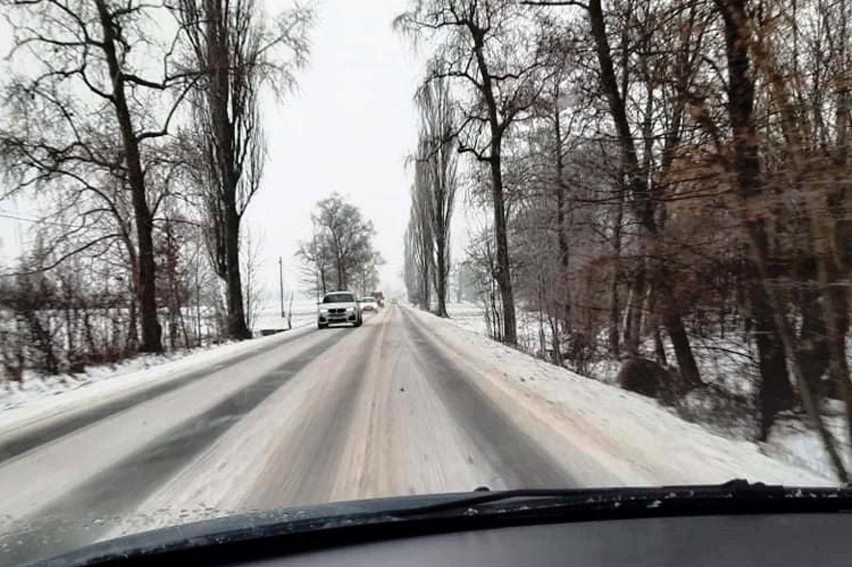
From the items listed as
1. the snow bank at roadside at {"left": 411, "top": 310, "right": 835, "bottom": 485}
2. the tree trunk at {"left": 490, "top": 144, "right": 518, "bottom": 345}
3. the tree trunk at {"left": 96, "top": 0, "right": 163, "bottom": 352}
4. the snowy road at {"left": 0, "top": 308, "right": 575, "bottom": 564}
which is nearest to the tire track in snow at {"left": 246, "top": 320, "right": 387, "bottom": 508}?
the snowy road at {"left": 0, "top": 308, "right": 575, "bottom": 564}

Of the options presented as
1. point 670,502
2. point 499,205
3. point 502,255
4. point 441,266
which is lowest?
point 670,502

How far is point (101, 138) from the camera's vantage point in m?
15.3

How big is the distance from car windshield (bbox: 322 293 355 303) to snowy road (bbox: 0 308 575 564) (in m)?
19.3

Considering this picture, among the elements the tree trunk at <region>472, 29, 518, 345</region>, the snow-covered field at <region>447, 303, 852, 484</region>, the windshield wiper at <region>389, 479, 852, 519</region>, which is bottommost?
the snow-covered field at <region>447, 303, 852, 484</region>

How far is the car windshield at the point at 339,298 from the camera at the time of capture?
92.8 ft

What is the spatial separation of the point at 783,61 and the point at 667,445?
3.71 metres

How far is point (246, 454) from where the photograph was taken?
508 centimetres

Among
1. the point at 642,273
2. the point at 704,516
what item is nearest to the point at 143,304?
the point at 642,273

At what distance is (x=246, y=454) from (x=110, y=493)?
3.76 ft

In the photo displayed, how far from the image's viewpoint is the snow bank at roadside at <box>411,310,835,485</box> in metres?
4.36

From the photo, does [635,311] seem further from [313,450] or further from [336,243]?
[336,243]

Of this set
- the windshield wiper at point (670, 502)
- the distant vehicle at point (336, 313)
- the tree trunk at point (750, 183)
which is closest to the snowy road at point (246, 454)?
the windshield wiper at point (670, 502)

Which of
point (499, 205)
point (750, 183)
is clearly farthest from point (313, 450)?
point (499, 205)

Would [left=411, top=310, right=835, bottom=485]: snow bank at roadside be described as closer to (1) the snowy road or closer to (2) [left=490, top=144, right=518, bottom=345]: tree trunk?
(1) the snowy road
